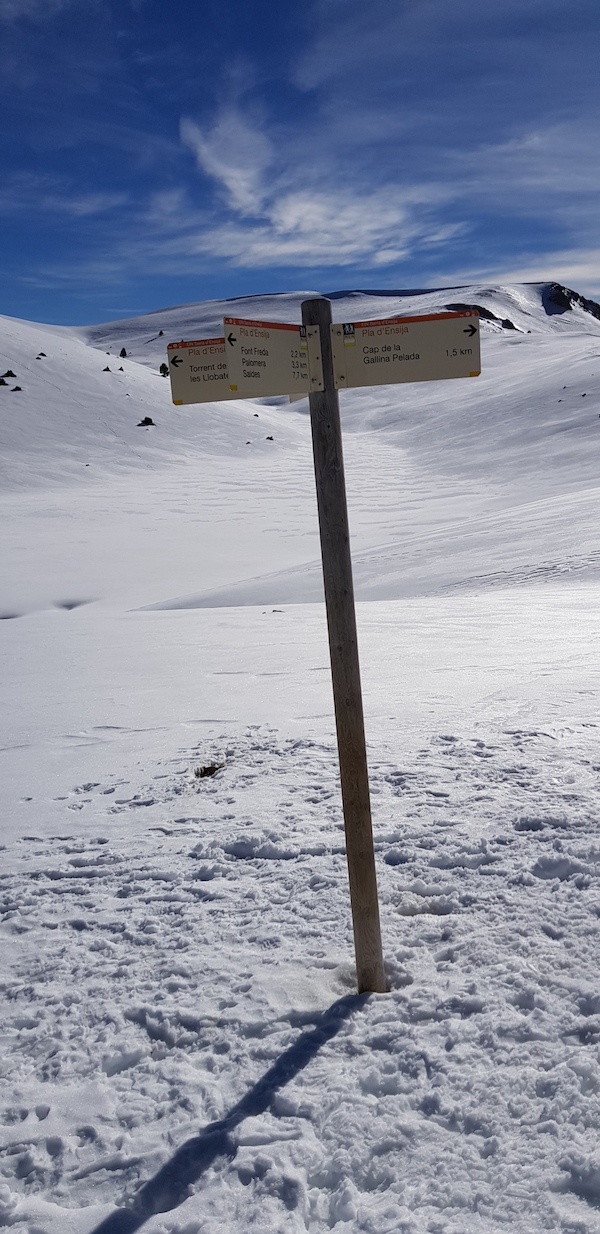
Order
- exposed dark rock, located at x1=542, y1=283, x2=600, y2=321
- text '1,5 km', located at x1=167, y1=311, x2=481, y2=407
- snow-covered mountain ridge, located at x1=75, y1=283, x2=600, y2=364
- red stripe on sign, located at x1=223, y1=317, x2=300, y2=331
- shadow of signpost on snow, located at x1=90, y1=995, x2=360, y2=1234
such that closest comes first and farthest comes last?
1. shadow of signpost on snow, located at x1=90, y1=995, x2=360, y2=1234
2. red stripe on sign, located at x1=223, y1=317, x2=300, y2=331
3. text '1,5 km', located at x1=167, y1=311, x2=481, y2=407
4. snow-covered mountain ridge, located at x1=75, y1=283, x2=600, y2=364
5. exposed dark rock, located at x1=542, y1=283, x2=600, y2=321

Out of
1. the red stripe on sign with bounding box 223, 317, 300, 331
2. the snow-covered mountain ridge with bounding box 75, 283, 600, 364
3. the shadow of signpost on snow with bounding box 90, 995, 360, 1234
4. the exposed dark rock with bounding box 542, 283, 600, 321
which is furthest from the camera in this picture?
the exposed dark rock with bounding box 542, 283, 600, 321

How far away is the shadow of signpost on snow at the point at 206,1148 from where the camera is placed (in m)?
2.12

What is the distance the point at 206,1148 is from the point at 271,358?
222 cm

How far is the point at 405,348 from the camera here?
2.58 metres

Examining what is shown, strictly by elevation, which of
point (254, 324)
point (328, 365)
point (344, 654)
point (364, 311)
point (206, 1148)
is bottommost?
point (206, 1148)

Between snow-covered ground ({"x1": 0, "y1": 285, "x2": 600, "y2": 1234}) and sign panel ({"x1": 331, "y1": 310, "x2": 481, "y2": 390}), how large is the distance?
2.02 metres

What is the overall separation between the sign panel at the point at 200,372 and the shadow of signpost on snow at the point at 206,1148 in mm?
2017

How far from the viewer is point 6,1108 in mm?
2461

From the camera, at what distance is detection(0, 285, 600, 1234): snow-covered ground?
2197mm

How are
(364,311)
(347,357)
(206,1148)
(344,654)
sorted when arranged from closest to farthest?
(206,1148) < (347,357) < (344,654) < (364,311)

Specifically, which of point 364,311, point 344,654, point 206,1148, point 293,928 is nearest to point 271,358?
point 344,654

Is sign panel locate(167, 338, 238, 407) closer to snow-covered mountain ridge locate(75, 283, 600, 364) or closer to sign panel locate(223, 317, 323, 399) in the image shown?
sign panel locate(223, 317, 323, 399)

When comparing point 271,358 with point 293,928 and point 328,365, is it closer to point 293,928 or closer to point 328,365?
point 328,365

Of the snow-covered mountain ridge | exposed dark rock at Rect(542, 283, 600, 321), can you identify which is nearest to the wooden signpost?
the snow-covered mountain ridge
